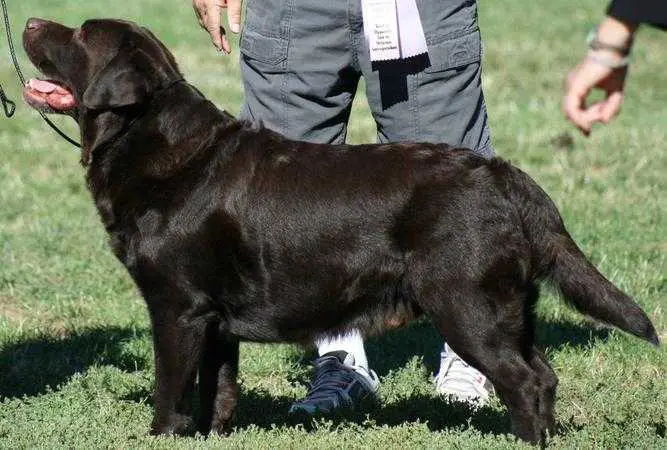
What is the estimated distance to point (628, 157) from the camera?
9391 millimetres

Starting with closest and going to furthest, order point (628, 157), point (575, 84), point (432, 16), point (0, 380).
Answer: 1. point (575, 84)
2. point (432, 16)
3. point (0, 380)
4. point (628, 157)

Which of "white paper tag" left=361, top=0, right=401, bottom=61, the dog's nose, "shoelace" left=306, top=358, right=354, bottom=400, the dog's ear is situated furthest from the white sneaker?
the dog's nose

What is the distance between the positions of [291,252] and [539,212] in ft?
Answer: 2.86

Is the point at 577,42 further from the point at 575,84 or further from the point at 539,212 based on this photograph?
the point at 575,84

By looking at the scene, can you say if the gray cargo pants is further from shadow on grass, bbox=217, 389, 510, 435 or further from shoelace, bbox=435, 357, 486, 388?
shadow on grass, bbox=217, 389, 510, 435

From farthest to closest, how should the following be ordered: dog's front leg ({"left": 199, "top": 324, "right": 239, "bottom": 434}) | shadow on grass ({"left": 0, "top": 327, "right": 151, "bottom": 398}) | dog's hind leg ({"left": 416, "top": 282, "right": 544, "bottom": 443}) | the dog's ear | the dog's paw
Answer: shadow on grass ({"left": 0, "top": 327, "right": 151, "bottom": 398}) → dog's front leg ({"left": 199, "top": 324, "right": 239, "bottom": 434}) → the dog's paw → the dog's ear → dog's hind leg ({"left": 416, "top": 282, "right": 544, "bottom": 443})

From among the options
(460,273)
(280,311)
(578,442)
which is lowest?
(578,442)

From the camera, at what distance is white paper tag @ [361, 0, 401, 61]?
4.61 metres

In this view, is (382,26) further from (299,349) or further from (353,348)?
(299,349)

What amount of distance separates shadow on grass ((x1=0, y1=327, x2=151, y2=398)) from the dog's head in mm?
1266

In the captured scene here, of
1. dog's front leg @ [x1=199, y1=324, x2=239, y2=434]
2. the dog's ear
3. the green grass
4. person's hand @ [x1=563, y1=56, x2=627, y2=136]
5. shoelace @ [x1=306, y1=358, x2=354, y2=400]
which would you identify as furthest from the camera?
shoelace @ [x1=306, y1=358, x2=354, y2=400]

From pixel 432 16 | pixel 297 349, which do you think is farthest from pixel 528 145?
pixel 432 16

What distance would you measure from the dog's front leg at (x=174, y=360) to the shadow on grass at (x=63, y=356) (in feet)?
2.69

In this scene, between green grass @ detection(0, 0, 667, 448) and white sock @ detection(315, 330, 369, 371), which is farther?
white sock @ detection(315, 330, 369, 371)
